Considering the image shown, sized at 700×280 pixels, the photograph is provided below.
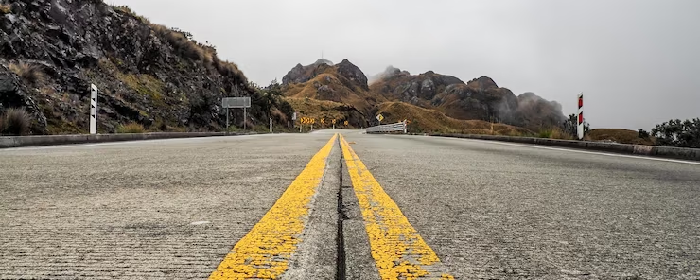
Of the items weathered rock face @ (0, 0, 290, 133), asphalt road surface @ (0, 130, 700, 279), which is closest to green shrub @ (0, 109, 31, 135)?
weathered rock face @ (0, 0, 290, 133)

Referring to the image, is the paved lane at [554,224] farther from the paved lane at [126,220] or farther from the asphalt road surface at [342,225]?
the paved lane at [126,220]

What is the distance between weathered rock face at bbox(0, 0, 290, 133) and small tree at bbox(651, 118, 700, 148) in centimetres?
1749

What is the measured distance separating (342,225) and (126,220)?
49.2 inches

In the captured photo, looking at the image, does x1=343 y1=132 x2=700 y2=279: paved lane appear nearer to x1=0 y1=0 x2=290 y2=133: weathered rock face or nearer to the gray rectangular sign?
x1=0 y1=0 x2=290 y2=133: weathered rock face

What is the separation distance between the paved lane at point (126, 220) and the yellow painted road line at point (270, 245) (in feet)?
0.22

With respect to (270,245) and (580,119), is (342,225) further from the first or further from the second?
(580,119)

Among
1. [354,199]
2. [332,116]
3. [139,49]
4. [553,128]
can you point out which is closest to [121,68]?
[139,49]

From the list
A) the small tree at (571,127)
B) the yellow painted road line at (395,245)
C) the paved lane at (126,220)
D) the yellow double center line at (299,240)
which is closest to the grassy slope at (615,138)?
the small tree at (571,127)

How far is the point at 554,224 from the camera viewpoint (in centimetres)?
254

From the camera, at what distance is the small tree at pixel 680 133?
10469 millimetres

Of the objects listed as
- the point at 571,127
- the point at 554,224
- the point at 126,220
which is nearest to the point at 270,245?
the point at 126,220

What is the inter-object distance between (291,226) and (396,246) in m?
0.60

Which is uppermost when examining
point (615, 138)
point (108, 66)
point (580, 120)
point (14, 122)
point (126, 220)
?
point (108, 66)

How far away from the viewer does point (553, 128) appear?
15.6 m
